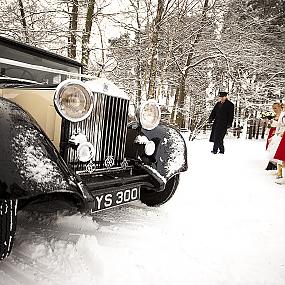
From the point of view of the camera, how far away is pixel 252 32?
1401 cm

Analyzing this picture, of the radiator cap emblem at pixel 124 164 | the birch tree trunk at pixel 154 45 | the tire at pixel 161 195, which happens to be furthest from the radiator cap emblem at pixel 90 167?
the birch tree trunk at pixel 154 45

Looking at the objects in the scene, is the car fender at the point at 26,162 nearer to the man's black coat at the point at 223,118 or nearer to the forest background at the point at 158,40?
the man's black coat at the point at 223,118

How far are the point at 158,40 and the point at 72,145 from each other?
942 centimetres

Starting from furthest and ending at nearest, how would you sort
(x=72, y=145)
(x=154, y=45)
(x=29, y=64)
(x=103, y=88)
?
(x=154, y=45) → (x=29, y=64) → (x=103, y=88) → (x=72, y=145)

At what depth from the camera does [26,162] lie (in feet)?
6.21

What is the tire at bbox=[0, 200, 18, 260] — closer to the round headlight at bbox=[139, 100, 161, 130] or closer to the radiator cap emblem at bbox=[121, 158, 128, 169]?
the radiator cap emblem at bbox=[121, 158, 128, 169]

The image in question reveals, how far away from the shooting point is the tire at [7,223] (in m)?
1.79

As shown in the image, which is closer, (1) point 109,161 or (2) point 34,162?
(2) point 34,162

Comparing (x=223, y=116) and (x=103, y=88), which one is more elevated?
(x=103, y=88)

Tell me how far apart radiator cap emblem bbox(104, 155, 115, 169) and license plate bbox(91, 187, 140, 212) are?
0.32 metres

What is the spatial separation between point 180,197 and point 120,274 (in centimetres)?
207

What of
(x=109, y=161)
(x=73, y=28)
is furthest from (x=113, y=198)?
(x=73, y=28)

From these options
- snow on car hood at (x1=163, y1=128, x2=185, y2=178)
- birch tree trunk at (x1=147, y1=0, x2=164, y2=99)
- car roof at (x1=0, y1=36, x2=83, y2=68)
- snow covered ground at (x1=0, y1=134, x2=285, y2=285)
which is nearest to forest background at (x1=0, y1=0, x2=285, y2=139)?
birch tree trunk at (x1=147, y1=0, x2=164, y2=99)

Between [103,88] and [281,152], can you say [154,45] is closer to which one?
[281,152]
